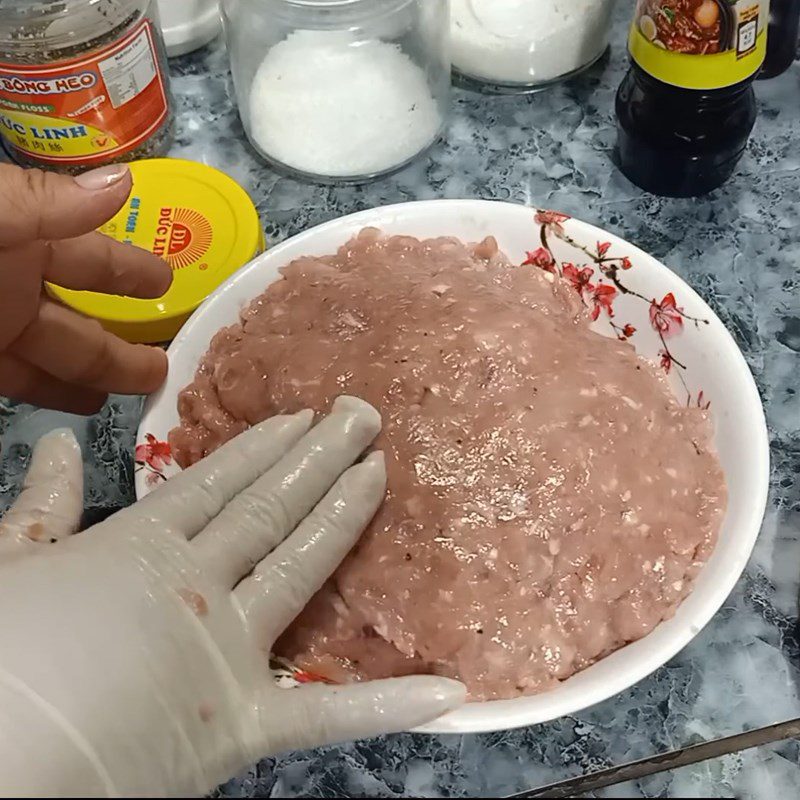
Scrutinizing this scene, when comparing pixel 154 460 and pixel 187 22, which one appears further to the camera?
pixel 187 22

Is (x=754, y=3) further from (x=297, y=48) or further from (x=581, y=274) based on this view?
(x=297, y=48)

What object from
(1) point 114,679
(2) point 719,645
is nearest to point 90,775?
(1) point 114,679

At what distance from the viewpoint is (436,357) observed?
73cm

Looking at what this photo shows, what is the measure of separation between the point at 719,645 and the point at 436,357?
362 millimetres

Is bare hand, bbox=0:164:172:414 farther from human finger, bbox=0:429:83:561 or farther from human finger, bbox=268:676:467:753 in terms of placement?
human finger, bbox=268:676:467:753

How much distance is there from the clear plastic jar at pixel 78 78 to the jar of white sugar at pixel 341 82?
123mm

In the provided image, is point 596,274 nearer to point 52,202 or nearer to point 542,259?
point 542,259

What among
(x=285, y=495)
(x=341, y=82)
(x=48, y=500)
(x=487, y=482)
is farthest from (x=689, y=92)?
(x=48, y=500)

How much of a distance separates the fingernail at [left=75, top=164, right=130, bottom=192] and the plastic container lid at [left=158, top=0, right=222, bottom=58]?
0.63 m

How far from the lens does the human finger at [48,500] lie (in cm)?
61

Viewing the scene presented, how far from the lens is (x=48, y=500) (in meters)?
0.64

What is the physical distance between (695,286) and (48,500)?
0.73 metres

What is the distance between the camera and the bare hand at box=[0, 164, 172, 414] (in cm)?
68

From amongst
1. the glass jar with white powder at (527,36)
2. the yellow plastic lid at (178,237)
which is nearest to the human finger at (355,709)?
the yellow plastic lid at (178,237)
